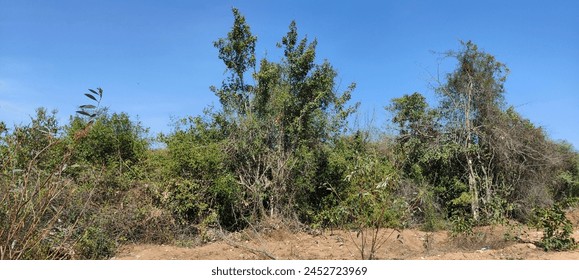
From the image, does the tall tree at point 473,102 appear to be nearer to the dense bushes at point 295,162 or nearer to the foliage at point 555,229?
the dense bushes at point 295,162

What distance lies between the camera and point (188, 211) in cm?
1011

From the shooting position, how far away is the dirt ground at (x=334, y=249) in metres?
7.33

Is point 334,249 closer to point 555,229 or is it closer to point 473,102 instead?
point 555,229

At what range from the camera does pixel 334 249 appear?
8.78 metres

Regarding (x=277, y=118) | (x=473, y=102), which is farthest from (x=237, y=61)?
(x=473, y=102)

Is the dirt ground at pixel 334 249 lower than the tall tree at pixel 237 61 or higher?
lower

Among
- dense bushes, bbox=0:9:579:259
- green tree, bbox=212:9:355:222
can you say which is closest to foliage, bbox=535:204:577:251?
dense bushes, bbox=0:9:579:259

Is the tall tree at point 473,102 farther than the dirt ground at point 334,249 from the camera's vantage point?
Yes

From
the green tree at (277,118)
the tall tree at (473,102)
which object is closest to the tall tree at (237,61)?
the green tree at (277,118)

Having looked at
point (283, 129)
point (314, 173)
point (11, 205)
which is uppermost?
point (283, 129)

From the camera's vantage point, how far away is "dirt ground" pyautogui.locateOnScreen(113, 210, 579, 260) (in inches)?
289

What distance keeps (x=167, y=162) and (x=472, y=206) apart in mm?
8578
